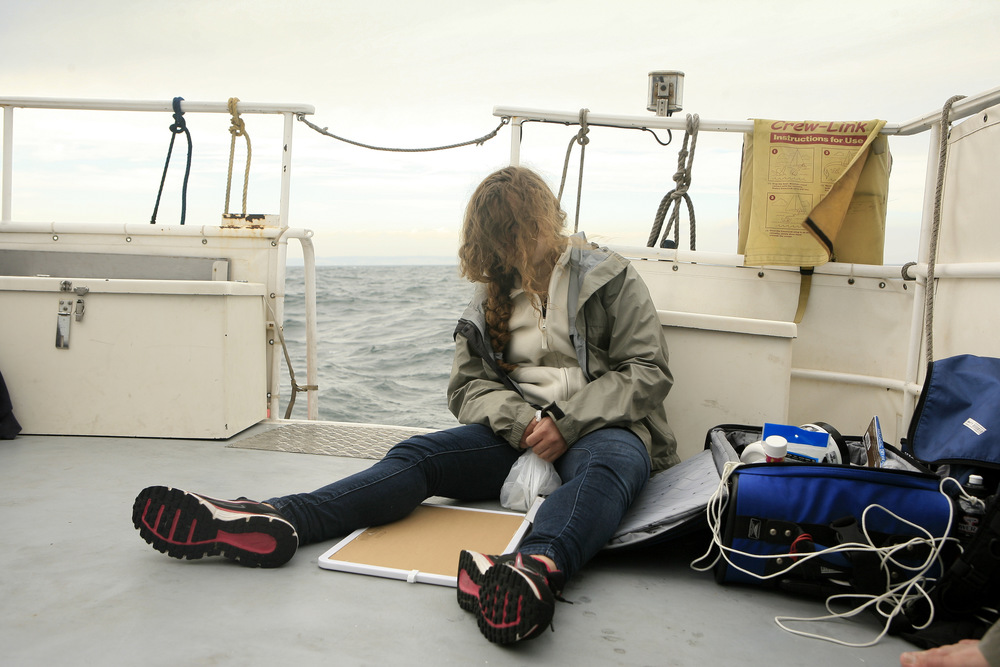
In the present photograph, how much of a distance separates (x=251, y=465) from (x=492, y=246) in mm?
1178

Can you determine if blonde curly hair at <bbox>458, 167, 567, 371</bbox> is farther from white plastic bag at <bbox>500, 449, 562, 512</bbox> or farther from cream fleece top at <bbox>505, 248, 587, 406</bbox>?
white plastic bag at <bbox>500, 449, 562, 512</bbox>

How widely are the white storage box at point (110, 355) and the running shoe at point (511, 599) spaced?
1871mm

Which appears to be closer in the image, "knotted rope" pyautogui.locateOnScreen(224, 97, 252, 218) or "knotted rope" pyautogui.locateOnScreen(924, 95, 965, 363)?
"knotted rope" pyautogui.locateOnScreen(924, 95, 965, 363)

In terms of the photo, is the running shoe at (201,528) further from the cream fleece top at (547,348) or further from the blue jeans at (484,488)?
the cream fleece top at (547,348)

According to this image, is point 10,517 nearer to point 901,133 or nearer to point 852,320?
point 852,320

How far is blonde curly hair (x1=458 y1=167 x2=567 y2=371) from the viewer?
2.24m

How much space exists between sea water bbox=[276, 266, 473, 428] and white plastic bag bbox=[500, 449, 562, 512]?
12.5ft

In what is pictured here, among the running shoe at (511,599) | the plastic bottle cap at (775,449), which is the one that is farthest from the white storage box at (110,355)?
Answer: the plastic bottle cap at (775,449)

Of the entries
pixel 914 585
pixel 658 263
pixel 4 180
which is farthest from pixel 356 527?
pixel 4 180

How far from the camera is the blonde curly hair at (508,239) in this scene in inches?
88.2

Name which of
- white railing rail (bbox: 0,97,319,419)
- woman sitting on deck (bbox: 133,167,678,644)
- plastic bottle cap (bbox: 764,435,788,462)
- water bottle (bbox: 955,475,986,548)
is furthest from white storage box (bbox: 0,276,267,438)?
water bottle (bbox: 955,475,986,548)

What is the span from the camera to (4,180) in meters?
3.46

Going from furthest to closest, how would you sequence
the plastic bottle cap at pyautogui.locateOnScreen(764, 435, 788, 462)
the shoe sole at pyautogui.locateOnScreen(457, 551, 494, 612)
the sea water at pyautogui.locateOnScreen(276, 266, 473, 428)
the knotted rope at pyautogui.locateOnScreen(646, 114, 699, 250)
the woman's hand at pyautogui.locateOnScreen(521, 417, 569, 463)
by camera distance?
the sea water at pyautogui.locateOnScreen(276, 266, 473, 428), the knotted rope at pyautogui.locateOnScreen(646, 114, 699, 250), the woman's hand at pyautogui.locateOnScreen(521, 417, 569, 463), the plastic bottle cap at pyautogui.locateOnScreen(764, 435, 788, 462), the shoe sole at pyautogui.locateOnScreen(457, 551, 494, 612)

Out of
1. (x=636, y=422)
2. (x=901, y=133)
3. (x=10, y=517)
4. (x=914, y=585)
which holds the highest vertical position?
(x=901, y=133)
